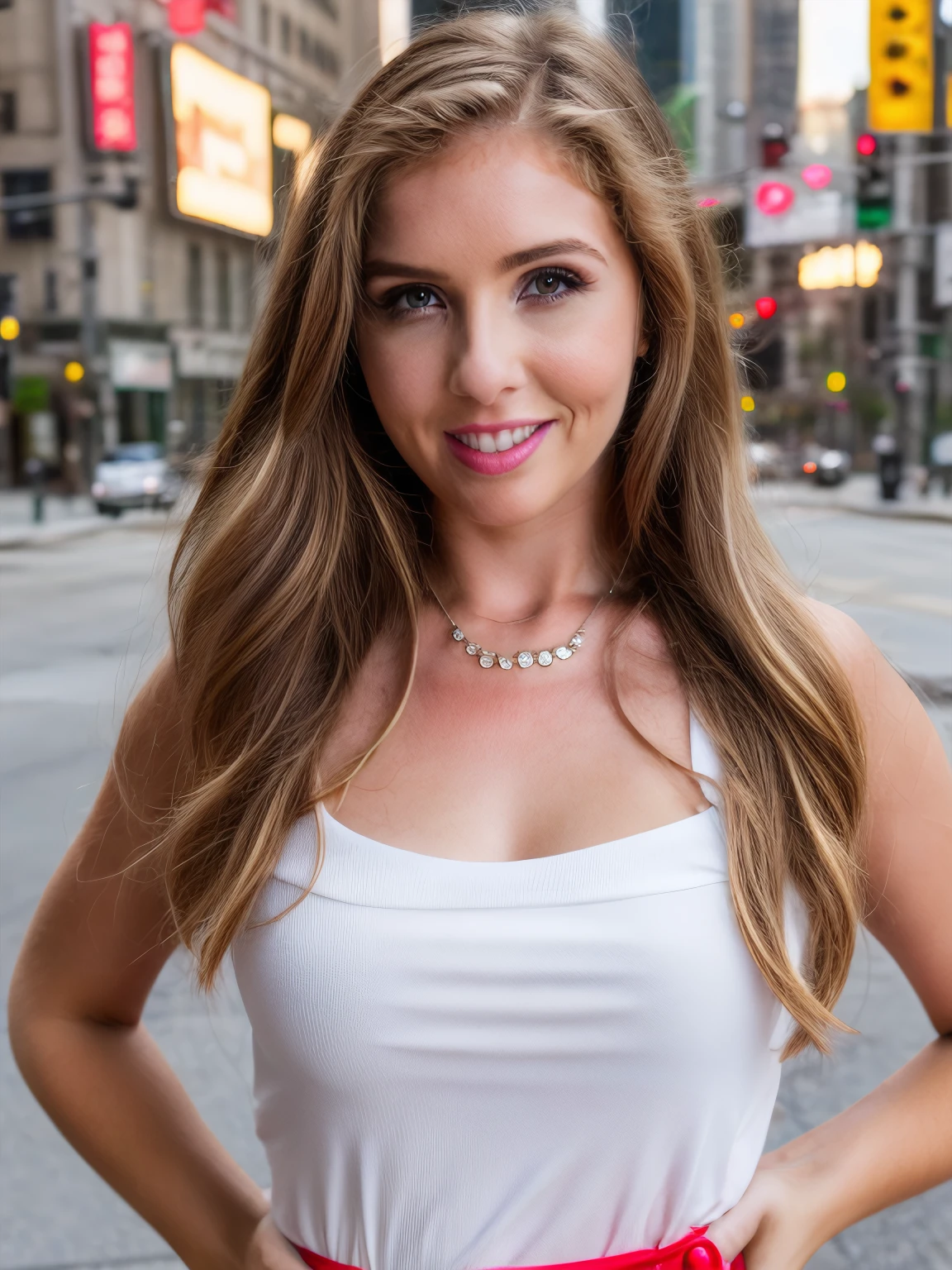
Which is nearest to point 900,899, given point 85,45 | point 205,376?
point 205,376

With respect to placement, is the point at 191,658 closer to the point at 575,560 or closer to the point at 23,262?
the point at 575,560

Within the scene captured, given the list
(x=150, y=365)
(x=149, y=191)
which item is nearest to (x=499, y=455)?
(x=150, y=365)

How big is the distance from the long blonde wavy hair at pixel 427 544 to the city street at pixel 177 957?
206mm

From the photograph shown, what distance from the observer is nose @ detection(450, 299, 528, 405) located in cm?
75

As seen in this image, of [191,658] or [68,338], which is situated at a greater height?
[68,338]

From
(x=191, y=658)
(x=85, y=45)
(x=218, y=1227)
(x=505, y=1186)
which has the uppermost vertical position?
(x=85, y=45)

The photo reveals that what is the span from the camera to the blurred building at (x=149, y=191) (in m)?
2.10

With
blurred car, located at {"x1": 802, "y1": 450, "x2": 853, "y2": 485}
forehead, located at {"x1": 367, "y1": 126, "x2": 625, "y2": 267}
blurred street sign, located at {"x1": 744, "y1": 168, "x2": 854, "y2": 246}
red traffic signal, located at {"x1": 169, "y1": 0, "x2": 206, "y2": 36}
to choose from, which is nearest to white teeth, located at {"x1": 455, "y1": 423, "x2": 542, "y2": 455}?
forehead, located at {"x1": 367, "y1": 126, "x2": 625, "y2": 267}

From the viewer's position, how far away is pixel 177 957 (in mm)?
1526

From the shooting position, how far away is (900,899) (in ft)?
2.73

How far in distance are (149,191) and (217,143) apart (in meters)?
4.71

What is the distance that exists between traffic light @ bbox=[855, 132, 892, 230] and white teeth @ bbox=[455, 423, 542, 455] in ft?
14.9

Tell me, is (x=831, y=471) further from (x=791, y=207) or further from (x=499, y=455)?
(x=499, y=455)

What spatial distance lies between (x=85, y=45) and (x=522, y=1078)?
14.3 ft
